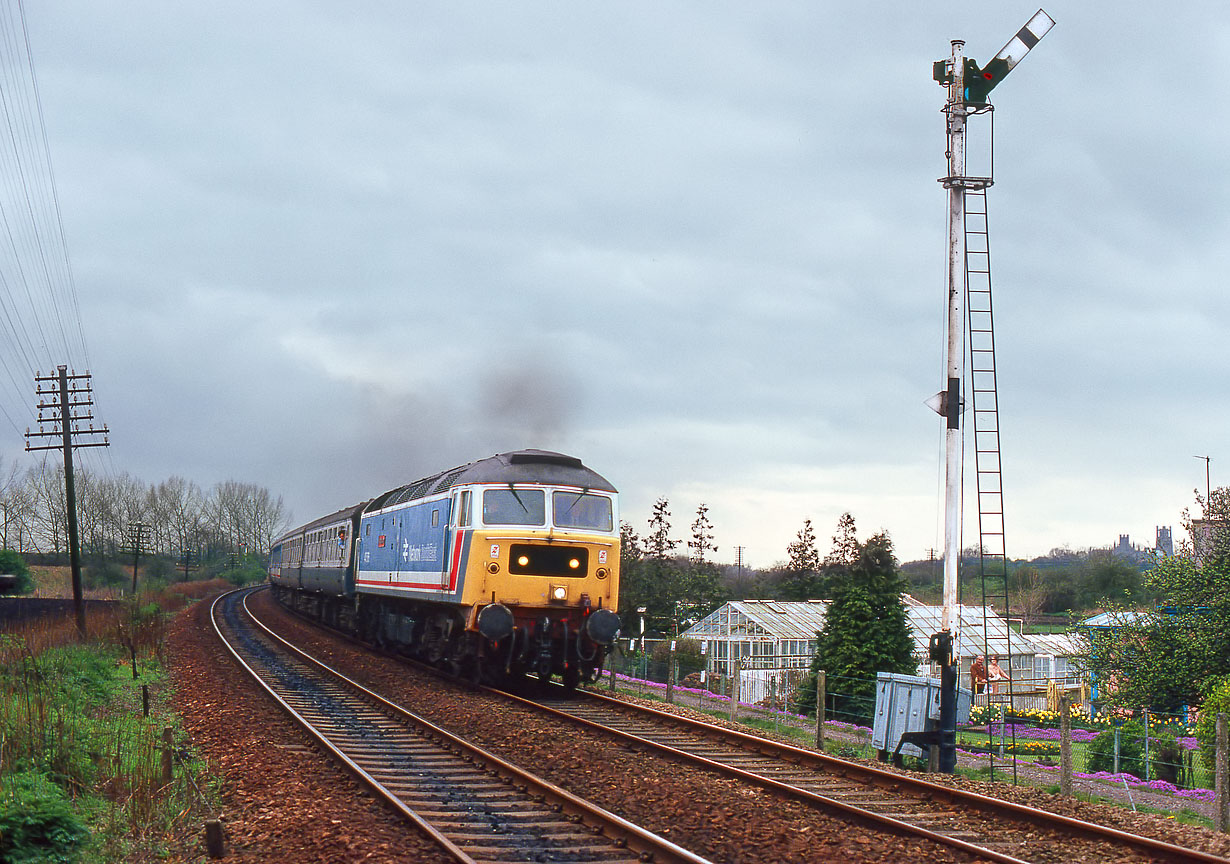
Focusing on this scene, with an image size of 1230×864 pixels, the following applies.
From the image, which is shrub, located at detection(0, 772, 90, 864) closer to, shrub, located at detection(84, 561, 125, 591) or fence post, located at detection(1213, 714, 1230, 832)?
fence post, located at detection(1213, 714, 1230, 832)

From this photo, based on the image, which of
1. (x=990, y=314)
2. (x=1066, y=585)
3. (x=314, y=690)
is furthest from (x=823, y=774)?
(x=1066, y=585)

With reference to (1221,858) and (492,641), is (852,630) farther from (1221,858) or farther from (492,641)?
(1221,858)

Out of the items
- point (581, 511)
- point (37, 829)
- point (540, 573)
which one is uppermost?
point (581, 511)

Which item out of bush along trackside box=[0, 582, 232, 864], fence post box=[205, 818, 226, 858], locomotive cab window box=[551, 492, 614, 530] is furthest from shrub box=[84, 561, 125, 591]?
fence post box=[205, 818, 226, 858]

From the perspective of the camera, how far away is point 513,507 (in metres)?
17.9

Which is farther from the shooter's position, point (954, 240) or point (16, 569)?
point (16, 569)

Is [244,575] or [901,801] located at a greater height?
[901,801]

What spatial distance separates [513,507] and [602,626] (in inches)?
95.0

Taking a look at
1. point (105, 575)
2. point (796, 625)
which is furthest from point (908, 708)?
point (105, 575)

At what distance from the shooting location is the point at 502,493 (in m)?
17.9

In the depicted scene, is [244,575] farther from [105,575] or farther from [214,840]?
[214,840]

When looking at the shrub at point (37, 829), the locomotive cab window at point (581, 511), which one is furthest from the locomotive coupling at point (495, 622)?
the shrub at point (37, 829)

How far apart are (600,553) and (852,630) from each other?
16560 mm

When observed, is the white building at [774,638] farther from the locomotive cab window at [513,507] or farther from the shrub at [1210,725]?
the locomotive cab window at [513,507]
